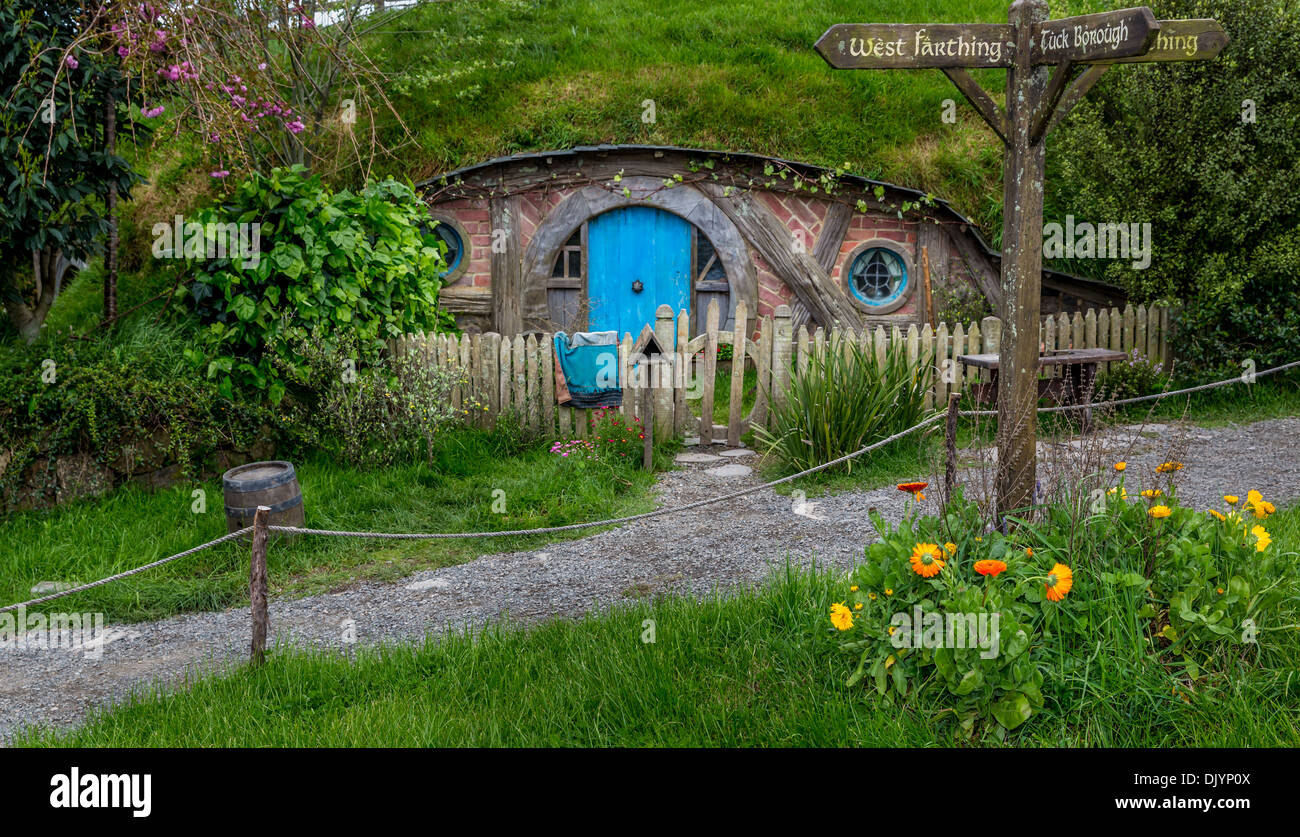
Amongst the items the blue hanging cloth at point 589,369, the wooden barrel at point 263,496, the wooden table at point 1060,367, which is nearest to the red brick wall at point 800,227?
the wooden table at point 1060,367

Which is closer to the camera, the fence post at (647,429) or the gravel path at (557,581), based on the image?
the gravel path at (557,581)

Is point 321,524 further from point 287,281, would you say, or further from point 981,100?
point 981,100

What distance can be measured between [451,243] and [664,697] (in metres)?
9.06

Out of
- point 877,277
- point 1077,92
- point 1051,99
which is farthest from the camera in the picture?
point 877,277

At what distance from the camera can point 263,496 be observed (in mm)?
6562

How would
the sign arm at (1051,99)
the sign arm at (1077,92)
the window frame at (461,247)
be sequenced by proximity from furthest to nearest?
the window frame at (461,247) → the sign arm at (1077,92) → the sign arm at (1051,99)

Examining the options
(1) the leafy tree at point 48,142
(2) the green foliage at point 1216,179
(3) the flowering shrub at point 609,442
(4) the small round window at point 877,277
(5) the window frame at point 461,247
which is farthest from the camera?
(4) the small round window at point 877,277

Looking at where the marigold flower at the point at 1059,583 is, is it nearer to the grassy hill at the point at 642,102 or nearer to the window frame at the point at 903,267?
the window frame at the point at 903,267

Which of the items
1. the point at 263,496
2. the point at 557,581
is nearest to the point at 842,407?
the point at 557,581

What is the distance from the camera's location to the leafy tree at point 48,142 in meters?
7.52

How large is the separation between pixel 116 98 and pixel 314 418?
337cm

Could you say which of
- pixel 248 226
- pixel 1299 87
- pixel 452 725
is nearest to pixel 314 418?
pixel 248 226

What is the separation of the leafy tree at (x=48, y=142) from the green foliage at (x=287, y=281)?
2.80 feet

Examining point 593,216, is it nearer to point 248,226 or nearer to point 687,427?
point 687,427
